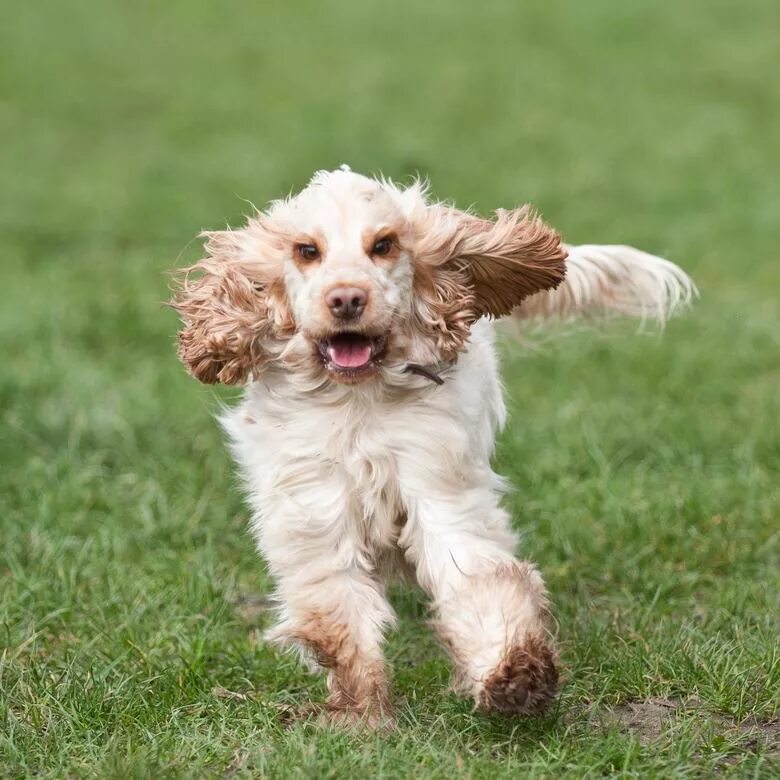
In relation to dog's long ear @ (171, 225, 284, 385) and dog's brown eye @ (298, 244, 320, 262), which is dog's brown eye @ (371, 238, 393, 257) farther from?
dog's long ear @ (171, 225, 284, 385)

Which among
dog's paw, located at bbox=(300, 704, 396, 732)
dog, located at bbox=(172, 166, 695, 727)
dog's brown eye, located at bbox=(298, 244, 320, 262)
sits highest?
dog's brown eye, located at bbox=(298, 244, 320, 262)

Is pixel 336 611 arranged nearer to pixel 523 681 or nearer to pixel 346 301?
pixel 523 681

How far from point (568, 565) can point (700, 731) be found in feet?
5.37

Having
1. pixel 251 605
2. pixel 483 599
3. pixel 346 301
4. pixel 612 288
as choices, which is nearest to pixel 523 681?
pixel 483 599

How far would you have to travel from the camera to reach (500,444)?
20.8 ft

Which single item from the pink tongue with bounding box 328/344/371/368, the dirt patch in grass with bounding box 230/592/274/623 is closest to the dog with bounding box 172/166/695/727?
the pink tongue with bounding box 328/344/371/368

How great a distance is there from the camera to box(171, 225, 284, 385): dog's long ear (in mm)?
4062

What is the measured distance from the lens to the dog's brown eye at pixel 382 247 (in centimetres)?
390

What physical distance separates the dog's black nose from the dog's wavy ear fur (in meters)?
0.35

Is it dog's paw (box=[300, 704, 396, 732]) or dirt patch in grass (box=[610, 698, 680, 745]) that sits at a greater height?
dirt patch in grass (box=[610, 698, 680, 745])

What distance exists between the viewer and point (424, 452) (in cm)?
396

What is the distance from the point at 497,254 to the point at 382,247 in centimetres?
40

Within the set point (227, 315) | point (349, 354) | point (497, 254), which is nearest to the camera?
point (349, 354)

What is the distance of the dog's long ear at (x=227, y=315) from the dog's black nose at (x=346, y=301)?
1.24 ft
